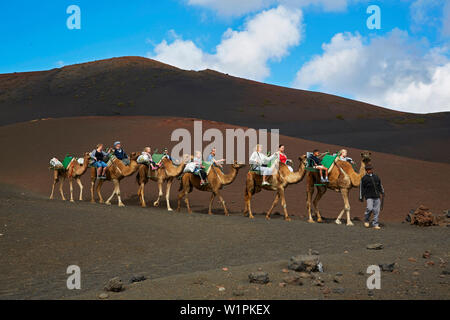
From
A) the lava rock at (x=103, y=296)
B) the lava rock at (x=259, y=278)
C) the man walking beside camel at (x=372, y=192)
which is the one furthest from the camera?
the man walking beside camel at (x=372, y=192)

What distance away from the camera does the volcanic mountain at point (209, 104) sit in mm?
52812

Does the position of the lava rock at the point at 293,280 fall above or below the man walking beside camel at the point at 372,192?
below

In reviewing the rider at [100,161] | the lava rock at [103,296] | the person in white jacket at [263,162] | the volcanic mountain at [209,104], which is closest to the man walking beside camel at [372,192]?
the person in white jacket at [263,162]

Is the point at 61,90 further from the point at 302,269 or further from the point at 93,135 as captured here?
the point at 302,269

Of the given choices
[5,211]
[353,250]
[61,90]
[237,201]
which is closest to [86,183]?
[237,201]

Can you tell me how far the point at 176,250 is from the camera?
34.2ft

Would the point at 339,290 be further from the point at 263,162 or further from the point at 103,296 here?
the point at 263,162

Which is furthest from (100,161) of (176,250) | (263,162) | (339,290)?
(339,290)

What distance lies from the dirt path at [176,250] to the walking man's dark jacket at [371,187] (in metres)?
1.05

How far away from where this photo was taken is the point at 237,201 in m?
22.4

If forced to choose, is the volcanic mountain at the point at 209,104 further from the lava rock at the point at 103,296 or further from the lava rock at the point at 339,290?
the lava rock at the point at 103,296

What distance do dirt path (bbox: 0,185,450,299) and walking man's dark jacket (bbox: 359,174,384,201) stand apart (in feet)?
3.45

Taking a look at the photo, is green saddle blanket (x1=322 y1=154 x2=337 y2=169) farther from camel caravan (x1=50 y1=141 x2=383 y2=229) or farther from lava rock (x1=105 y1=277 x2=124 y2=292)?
lava rock (x1=105 y1=277 x2=124 y2=292)

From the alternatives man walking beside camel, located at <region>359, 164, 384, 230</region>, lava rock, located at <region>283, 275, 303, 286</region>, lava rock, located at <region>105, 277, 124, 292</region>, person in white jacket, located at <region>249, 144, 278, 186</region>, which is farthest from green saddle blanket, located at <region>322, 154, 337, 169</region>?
lava rock, located at <region>105, 277, 124, 292</region>
